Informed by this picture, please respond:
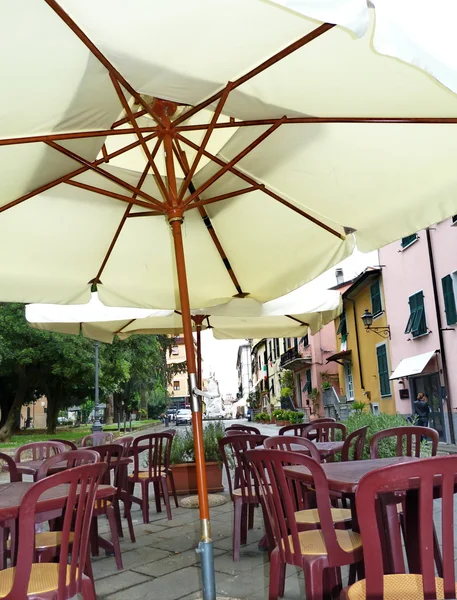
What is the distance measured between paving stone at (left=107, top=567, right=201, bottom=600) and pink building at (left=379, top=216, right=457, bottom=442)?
11.8 m

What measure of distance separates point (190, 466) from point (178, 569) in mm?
3263

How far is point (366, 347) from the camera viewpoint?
21734 mm

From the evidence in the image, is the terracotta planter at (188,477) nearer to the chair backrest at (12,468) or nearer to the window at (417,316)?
the chair backrest at (12,468)

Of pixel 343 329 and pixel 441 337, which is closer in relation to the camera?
pixel 441 337

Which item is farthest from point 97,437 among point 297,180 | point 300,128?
point 300,128

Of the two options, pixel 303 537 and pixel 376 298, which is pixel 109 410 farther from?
pixel 303 537

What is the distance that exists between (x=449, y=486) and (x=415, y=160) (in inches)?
87.0

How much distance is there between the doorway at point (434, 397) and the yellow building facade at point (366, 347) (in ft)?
8.55

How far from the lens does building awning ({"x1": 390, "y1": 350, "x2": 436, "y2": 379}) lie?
15.1 meters

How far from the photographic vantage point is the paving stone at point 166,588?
12.0 feet

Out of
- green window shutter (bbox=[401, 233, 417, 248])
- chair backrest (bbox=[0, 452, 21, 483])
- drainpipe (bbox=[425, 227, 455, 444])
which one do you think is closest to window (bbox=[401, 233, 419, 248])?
green window shutter (bbox=[401, 233, 417, 248])

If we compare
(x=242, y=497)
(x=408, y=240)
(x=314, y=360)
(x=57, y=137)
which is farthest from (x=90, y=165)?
(x=314, y=360)

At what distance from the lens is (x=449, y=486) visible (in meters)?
2.08

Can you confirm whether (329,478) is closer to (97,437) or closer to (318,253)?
(318,253)
